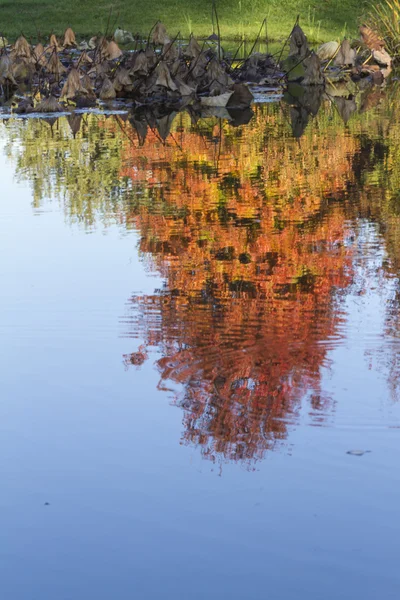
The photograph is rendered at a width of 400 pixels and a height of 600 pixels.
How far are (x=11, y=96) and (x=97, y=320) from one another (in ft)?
44.5

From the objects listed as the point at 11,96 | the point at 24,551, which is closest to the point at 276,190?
the point at 24,551

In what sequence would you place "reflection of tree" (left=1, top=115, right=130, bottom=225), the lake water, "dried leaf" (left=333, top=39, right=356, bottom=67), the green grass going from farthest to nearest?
the green grass → "dried leaf" (left=333, top=39, right=356, bottom=67) → "reflection of tree" (left=1, top=115, right=130, bottom=225) → the lake water

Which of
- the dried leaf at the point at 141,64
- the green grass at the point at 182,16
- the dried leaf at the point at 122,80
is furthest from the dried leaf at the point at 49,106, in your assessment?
the green grass at the point at 182,16

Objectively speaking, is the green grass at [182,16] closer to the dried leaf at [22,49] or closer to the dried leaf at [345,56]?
the dried leaf at [345,56]

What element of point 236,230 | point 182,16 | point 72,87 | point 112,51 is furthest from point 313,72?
point 236,230

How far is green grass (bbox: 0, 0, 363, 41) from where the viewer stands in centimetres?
2738

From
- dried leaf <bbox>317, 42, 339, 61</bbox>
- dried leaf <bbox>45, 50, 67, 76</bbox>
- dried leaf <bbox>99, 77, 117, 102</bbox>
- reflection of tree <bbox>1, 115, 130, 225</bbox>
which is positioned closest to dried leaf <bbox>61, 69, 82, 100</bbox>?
dried leaf <bbox>99, 77, 117, 102</bbox>

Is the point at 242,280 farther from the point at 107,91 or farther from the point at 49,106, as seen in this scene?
the point at 107,91

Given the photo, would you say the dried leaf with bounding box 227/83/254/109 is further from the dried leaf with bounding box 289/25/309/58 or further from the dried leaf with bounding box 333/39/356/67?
the dried leaf with bounding box 333/39/356/67

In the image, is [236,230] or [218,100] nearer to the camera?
[236,230]

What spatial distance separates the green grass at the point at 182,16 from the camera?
2738cm

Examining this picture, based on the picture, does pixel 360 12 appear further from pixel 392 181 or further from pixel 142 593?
pixel 142 593

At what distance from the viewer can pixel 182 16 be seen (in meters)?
28.8

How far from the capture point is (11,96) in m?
19.3
